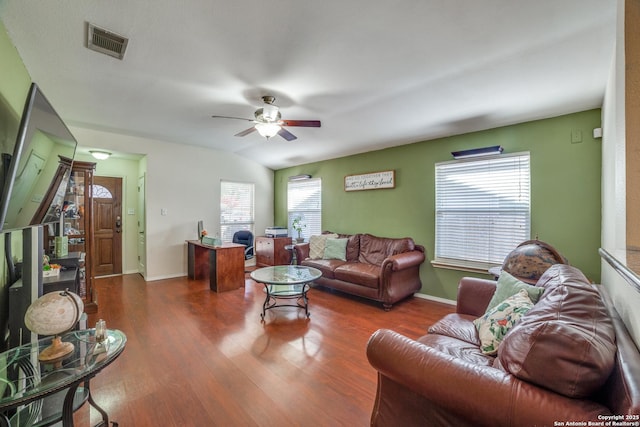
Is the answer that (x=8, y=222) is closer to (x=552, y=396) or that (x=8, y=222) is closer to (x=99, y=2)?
(x=99, y=2)

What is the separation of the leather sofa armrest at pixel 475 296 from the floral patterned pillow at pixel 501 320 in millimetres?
573

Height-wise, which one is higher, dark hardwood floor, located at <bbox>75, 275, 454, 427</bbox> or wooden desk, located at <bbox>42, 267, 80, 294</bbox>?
wooden desk, located at <bbox>42, 267, 80, 294</bbox>

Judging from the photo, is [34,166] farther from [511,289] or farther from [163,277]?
[163,277]

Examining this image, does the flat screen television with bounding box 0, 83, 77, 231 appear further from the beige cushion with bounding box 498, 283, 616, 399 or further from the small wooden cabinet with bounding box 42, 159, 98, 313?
the beige cushion with bounding box 498, 283, 616, 399

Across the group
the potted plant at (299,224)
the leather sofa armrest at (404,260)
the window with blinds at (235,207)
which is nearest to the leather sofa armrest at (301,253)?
the potted plant at (299,224)

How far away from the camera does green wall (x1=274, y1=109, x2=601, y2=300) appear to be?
9.35 ft

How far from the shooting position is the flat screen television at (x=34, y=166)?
1.28 meters

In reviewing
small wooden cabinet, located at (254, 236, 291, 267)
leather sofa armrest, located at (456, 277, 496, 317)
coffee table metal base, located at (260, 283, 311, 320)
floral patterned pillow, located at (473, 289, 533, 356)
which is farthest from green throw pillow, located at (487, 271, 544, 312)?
small wooden cabinet, located at (254, 236, 291, 267)

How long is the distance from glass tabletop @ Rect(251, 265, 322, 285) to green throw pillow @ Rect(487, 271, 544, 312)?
193cm

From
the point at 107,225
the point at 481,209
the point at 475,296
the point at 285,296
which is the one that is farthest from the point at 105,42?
the point at 107,225

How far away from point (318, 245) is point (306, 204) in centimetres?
142

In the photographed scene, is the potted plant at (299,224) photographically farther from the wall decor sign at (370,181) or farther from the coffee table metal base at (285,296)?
the coffee table metal base at (285,296)

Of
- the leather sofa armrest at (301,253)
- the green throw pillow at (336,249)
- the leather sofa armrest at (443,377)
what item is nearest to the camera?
the leather sofa armrest at (443,377)

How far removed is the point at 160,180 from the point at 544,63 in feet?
18.4
